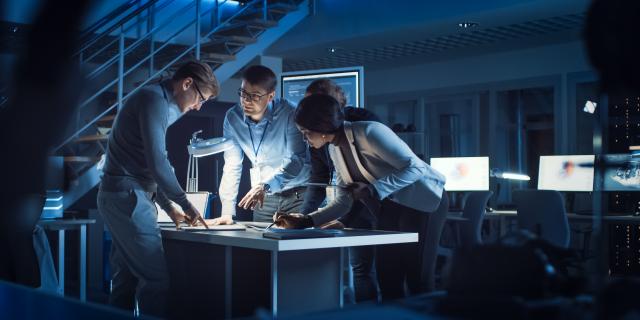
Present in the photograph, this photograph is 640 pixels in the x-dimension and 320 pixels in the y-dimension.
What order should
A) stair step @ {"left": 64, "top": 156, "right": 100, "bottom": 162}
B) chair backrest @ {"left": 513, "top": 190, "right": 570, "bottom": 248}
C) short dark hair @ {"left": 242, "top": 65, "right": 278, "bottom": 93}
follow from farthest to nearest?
1. stair step @ {"left": 64, "top": 156, "right": 100, "bottom": 162}
2. chair backrest @ {"left": 513, "top": 190, "right": 570, "bottom": 248}
3. short dark hair @ {"left": 242, "top": 65, "right": 278, "bottom": 93}

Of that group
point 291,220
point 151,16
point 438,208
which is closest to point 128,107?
point 291,220

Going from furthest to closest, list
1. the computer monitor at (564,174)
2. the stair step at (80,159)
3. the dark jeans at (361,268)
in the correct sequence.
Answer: the computer monitor at (564,174), the stair step at (80,159), the dark jeans at (361,268)

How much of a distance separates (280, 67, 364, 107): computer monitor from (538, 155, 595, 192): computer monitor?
2.11 metres

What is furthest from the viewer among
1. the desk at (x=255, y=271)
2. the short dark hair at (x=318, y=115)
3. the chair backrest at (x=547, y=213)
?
the chair backrest at (x=547, y=213)

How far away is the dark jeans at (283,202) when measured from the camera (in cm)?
335

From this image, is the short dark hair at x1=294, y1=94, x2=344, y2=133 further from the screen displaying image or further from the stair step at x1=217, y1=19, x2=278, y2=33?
the stair step at x1=217, y1=19, x2=278, y2=33

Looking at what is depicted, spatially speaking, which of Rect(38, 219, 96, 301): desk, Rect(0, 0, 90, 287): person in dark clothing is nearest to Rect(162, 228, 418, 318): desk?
Rect(0, 0, 90, 287): person in dark clothing

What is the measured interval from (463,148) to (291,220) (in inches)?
338

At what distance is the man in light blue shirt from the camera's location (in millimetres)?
3268

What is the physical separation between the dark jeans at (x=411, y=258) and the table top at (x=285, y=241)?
0.49 ft

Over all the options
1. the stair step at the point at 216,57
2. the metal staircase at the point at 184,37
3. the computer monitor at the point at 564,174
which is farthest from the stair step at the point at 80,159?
the computer monitor at the point at 564,174

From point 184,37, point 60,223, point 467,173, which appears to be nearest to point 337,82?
point 467,173

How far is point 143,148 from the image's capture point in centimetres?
259

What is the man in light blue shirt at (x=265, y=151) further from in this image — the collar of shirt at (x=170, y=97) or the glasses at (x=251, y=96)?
the collar of shirt at (x=170, y=97)
